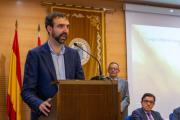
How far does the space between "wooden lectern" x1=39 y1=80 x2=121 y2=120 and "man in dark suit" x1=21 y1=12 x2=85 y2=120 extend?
270 mm

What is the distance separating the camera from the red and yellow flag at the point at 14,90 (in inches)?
187

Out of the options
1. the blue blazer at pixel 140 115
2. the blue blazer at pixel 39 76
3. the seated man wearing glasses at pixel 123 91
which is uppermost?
the blue blazer at pixel 39 76

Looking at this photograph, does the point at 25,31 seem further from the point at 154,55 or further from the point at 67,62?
the point at 67,62

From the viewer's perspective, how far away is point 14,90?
4.82m

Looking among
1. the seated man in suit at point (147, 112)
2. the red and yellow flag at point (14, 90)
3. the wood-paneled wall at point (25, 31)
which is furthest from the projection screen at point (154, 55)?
the red and yellow flag at point (14, 90)

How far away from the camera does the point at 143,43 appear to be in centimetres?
645

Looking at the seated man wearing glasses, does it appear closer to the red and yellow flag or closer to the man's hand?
the red and yellow flag

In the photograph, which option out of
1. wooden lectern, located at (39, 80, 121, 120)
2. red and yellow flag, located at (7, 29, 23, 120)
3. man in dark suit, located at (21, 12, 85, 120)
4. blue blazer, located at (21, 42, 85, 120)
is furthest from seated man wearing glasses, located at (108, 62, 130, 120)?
wooden lectern, located at (39, 80, 121, 120)

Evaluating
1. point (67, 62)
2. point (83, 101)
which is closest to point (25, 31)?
point (67, 62)

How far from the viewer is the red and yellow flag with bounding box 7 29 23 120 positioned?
4758mm

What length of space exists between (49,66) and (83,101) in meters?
0.48

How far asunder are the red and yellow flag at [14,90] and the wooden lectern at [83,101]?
333 centimetres

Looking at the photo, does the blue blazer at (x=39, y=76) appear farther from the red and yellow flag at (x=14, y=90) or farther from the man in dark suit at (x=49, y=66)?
the red and yellow flag at (x=14, y=90)

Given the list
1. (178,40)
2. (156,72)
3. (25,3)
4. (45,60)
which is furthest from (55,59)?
(178,40)
